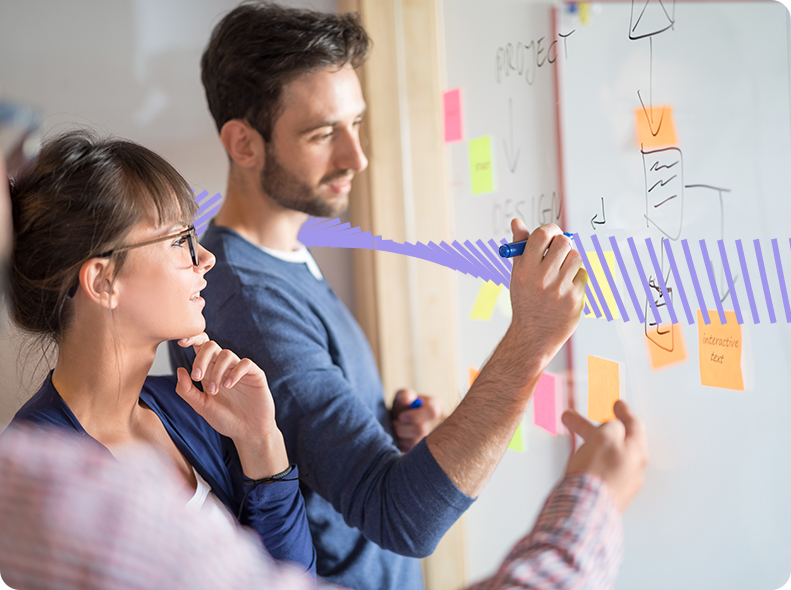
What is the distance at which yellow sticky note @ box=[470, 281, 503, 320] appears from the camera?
121cm

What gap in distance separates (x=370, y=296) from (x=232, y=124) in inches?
29.3

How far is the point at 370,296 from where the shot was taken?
1.72m

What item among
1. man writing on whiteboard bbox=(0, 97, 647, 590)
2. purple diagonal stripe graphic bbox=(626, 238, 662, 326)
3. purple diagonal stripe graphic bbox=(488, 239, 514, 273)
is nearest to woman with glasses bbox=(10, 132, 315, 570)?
man writing on whiteboard bbox=(0, 97, 647, 590)

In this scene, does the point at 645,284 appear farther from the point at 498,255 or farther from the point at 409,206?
the point at 409,206

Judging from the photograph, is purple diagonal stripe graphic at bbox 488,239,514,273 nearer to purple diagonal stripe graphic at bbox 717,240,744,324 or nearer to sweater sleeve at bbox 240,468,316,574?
purple diagonal stripe graphic at bbox 717,240,744,324

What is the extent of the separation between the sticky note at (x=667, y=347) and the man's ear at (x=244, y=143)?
0.73 m

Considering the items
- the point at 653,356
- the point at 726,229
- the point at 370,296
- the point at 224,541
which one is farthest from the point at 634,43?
the point at 370,296

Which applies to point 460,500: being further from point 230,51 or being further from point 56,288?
point 230,51

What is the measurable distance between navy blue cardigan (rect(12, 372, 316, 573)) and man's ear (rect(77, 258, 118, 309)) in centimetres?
14

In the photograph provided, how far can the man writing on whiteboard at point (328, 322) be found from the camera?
2.59 feet

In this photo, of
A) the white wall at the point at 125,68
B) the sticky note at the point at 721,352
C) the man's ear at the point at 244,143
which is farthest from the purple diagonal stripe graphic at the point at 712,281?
the white wall at the point at 125,68

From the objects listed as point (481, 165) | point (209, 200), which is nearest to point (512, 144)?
point (481, 165)

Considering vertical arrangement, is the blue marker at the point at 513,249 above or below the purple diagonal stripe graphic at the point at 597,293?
above

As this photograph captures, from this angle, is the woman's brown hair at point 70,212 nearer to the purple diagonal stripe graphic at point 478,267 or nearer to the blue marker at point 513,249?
the blue marker at point 513,249
